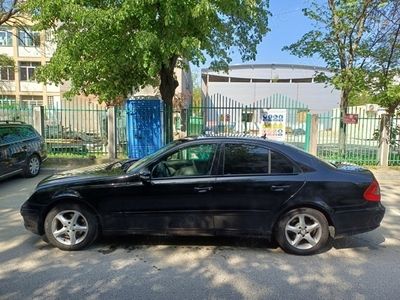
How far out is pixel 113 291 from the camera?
3.71 meters

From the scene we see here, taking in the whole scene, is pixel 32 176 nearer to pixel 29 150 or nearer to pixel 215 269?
pixel 29 150

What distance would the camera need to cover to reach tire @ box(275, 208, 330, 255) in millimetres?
4648

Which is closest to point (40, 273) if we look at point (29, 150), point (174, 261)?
point (174, 261)

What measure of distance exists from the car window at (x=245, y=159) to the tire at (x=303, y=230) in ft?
2.23

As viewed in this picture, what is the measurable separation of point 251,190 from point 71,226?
239cm

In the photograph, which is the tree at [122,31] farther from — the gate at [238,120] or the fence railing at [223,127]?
the gate at [238,120]

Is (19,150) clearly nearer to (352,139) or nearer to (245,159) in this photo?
(245,159)

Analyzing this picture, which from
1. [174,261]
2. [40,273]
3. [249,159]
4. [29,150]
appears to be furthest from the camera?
[29,150]

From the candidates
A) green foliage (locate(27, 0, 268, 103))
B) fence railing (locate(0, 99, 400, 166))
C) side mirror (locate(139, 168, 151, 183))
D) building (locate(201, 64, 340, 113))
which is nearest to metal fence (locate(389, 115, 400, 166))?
fence railing (locate(0, 99, 400, 166))

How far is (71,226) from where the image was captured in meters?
4.77

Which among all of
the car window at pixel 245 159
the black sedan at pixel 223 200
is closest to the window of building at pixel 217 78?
the car window at pixel 245 159

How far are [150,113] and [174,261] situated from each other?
8.91 m

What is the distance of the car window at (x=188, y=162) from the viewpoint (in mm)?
4766

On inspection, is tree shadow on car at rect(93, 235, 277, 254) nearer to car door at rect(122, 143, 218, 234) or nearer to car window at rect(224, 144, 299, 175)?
car door at rect(122, 143, 218, 234)
